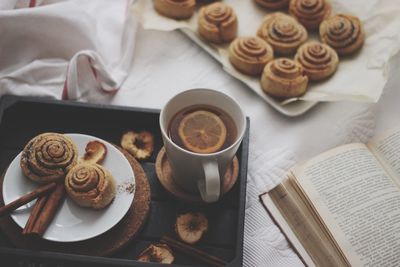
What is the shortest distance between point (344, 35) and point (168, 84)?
1.24 feet

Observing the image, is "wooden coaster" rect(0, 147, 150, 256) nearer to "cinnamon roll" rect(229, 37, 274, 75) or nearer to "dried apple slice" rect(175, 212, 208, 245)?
"dried apple slice" rect(175, 212, 208, 245)

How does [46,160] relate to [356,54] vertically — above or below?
below

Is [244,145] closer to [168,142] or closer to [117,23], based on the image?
[168,142]

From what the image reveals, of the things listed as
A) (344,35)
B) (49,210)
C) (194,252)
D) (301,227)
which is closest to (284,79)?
(344,35)

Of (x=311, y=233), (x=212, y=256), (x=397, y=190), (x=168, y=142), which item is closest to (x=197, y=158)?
(x=168, y=142)

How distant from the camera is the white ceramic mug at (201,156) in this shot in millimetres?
776

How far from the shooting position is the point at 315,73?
1067 millimetres

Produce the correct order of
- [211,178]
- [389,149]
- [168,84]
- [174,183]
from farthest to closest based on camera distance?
1. [168,84]
2. [389,149]
3. [174,183]
4. [211,178]

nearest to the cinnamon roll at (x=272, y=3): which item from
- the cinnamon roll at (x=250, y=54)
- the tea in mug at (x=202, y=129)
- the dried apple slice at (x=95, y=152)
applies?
the cinnamon roll at (x=250, y=54)

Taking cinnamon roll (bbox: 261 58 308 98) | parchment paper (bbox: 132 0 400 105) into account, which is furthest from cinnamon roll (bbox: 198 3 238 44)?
cinnamon roll (bbox: 261 58 308 98)

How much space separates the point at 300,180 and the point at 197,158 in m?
0.24

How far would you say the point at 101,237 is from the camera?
0.81 m

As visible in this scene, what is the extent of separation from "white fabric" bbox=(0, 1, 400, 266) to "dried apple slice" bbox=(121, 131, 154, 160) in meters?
0.13

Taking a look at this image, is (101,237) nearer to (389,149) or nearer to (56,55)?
(56,55)
